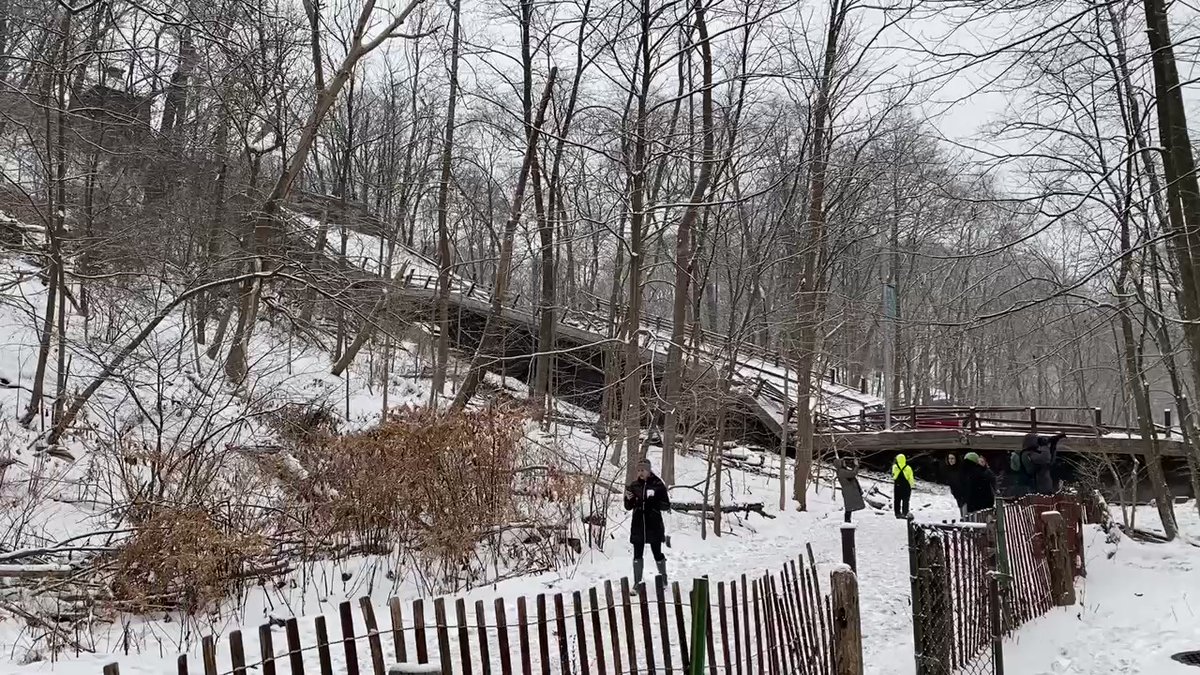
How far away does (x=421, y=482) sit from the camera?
35.1 feet

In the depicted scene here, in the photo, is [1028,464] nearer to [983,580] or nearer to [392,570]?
[983,580]

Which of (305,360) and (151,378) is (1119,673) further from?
(305,360)

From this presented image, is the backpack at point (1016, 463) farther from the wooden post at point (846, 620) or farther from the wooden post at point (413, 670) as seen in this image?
the wooden post at point (413, 670)

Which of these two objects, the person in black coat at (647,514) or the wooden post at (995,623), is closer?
the wooden post at (995,623)

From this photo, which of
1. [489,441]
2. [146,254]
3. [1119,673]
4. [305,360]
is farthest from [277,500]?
[305,360]

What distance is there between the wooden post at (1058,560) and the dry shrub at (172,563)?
26.8ft

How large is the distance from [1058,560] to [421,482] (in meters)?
7.22

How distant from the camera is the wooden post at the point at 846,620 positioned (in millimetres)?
4945

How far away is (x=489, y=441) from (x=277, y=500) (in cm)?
277

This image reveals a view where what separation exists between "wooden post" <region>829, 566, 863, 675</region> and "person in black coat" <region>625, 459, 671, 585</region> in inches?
187

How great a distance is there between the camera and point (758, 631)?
189 inches

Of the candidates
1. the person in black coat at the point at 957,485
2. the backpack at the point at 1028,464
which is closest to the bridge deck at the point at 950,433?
the person in black coat at the point at 957,485

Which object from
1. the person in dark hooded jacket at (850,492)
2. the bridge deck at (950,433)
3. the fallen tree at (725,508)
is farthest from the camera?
the bridge deck at (950,433)

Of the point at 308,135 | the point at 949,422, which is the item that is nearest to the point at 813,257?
the point at 949,422
